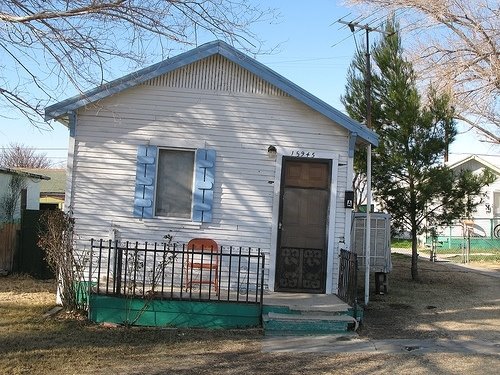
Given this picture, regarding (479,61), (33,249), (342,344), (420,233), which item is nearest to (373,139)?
(342,344)

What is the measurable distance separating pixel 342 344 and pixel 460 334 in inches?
71.5

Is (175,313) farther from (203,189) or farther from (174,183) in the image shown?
(174,183)

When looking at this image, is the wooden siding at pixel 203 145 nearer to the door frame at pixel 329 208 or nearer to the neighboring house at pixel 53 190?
the door frame at pixel 329 208

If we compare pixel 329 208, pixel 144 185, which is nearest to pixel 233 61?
pixel 144 185

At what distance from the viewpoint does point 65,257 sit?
9.02 m

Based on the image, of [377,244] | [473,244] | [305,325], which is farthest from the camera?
[473,244]

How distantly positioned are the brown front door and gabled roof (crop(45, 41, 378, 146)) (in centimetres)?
79

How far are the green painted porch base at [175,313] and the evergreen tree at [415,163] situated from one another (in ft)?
22.3

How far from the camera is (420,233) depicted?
48.6ft

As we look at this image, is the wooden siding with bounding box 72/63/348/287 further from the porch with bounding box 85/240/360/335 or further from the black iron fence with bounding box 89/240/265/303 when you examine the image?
the porch with bounding box 85/240/360/335

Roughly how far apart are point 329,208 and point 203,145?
231 cm

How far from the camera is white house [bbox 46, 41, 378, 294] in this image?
32.4 feet

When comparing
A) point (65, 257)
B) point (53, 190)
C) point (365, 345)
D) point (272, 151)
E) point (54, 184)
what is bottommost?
point (365, 345)

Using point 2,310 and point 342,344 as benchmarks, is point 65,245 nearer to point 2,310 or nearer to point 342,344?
point 2,310
